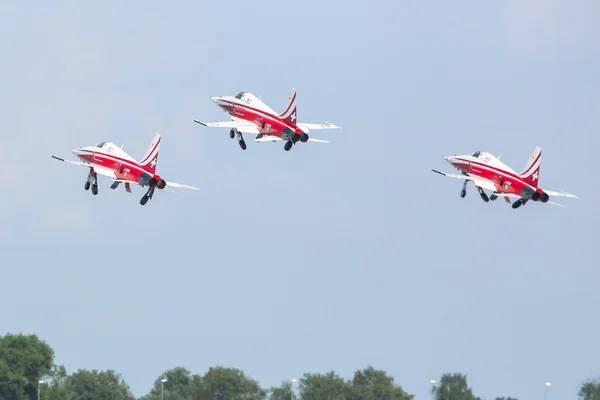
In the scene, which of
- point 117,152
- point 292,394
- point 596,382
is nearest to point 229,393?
point 292,394

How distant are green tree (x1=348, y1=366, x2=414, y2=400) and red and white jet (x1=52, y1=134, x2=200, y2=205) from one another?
161 ft

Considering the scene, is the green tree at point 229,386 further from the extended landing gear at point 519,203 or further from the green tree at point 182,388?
the extended landing gear at point 519,203

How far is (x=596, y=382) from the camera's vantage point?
611ft

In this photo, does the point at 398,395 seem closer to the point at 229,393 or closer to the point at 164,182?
the point at 229,393

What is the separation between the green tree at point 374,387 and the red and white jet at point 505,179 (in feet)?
132

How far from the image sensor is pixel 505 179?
147875 millimetres

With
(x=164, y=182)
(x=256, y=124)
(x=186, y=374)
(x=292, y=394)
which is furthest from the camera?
(x=186, y=374)

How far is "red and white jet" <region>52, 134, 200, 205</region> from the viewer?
141875 millimetres

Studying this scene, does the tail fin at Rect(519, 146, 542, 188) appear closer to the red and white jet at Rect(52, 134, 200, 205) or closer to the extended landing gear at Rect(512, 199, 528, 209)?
the extended landing gear at Rect(512, 199, 528, 209)

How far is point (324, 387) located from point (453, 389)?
43.2ft

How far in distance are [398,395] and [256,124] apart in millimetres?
44194

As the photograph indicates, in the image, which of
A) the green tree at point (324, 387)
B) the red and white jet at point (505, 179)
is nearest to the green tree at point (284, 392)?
the green tree at point (324, 387)

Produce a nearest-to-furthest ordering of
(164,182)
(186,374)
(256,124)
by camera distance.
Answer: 1. (164,182)
2. (256,124)
3. (186,374)

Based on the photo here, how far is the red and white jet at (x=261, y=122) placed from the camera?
485ft
